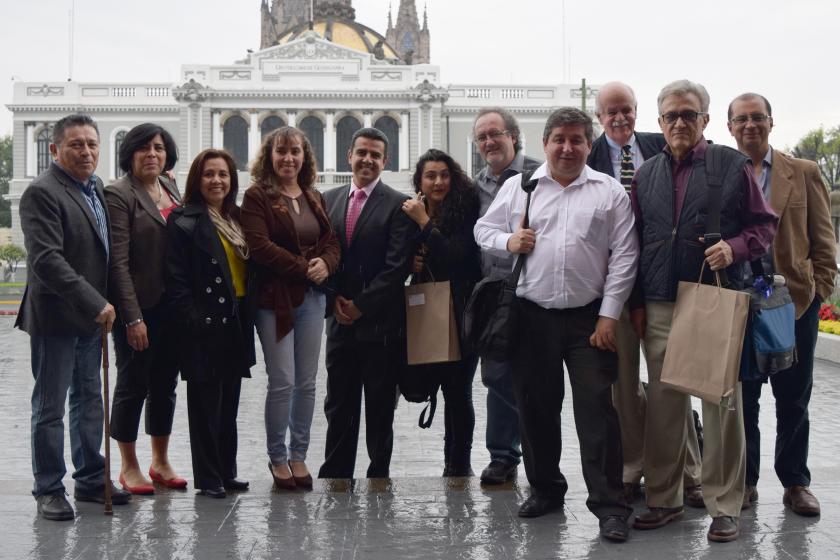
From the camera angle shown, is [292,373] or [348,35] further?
[348,35]

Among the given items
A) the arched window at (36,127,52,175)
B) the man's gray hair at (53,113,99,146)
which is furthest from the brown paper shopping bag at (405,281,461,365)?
the arched window at (36,127,52,175)

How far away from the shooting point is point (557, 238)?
4383mm

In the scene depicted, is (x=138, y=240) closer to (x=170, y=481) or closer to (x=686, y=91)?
(x=170, y=481)

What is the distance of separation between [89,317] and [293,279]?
968 millimetres

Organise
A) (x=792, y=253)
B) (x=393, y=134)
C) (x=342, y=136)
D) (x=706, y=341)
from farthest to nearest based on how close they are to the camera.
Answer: (x=342, y=136) → (x=393, y=134) → (x=792, y=253) → (x=706, y=341)

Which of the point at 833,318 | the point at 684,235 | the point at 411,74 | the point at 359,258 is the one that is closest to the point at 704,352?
the point at 684,235

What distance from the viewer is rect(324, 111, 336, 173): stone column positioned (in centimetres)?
4897

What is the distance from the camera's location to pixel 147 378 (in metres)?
4.96

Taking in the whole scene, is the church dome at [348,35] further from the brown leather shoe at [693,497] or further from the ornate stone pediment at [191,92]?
the brown leather shoe at [693,497]

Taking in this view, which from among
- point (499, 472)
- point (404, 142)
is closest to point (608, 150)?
point (499, 472)

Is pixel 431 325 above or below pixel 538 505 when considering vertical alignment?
above

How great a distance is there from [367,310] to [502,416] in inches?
36.9

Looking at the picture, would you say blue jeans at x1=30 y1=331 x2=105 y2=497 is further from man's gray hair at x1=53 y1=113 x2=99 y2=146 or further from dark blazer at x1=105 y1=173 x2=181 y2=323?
man's gray hair at x1=53 y1=113 x2=99 y2=146

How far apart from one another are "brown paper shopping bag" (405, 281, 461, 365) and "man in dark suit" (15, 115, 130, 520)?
4.82 ft
